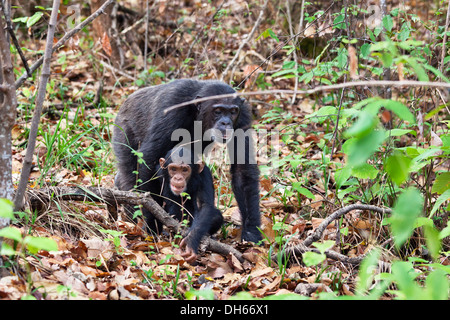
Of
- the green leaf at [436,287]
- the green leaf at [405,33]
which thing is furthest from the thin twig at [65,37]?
the green leaf at [405,33]

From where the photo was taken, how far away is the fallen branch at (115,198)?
4.42 metres

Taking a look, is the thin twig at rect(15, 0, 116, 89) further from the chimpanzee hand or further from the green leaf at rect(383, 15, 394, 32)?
the green leaf at rect(383, 15, 394, 32)

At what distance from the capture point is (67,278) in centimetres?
342

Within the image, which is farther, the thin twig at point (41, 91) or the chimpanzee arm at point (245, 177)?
the chimpanzee arm at point (245, 177)

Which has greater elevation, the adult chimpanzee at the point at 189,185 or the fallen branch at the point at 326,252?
the adult chimpanzee at the point at 189,185

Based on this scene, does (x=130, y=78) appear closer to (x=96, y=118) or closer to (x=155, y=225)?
(x=96, y=118)

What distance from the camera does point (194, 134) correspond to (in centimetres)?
563

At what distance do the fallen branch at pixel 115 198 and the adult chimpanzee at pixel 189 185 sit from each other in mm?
171

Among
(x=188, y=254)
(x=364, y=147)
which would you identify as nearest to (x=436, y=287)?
(x=364, y=147)

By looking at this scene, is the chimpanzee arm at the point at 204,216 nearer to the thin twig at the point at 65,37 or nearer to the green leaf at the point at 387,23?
the thin twig at the point at 65,37

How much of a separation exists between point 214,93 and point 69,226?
6.79 feet

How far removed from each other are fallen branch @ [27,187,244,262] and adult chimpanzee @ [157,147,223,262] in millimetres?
171

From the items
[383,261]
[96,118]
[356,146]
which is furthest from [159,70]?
[356,146]

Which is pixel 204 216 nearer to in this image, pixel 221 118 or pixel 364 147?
pixel 221 118
